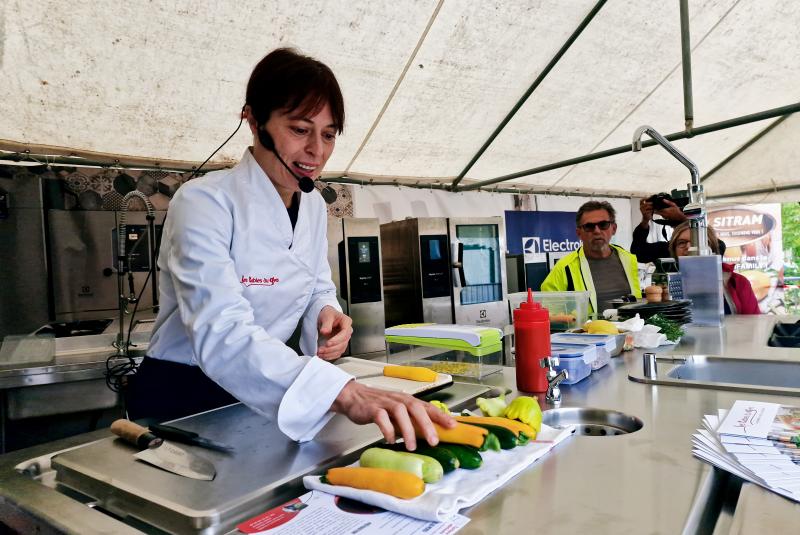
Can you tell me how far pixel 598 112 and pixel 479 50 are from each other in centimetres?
151

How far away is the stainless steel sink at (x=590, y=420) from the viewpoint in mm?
1106

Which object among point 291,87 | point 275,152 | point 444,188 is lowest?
point 275,152

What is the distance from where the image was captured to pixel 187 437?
3.19 ft

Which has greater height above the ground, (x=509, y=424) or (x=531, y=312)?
(x=531, y=312)

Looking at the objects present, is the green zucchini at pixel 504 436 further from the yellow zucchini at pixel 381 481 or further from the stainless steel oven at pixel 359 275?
the stainless steel oven at pixel 359 275

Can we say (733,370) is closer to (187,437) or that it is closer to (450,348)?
(450,348)

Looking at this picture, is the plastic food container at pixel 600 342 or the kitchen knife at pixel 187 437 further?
the plastic food container at pixel 600 342

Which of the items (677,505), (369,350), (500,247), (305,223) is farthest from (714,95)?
(677,505)

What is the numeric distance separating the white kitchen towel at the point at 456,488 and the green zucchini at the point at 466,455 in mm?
10

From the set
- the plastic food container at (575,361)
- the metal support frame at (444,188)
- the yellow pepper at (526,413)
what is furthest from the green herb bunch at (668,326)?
the metal support frame at (444,188)

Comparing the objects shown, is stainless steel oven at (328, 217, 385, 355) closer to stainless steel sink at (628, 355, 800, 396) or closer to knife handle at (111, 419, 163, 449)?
stainless steel sink at (628, 355, 800, 396)

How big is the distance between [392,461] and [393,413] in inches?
4.0

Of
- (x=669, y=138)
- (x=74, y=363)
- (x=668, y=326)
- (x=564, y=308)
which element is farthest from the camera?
(x=669, y=138)

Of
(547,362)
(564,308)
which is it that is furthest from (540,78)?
(547,362)
